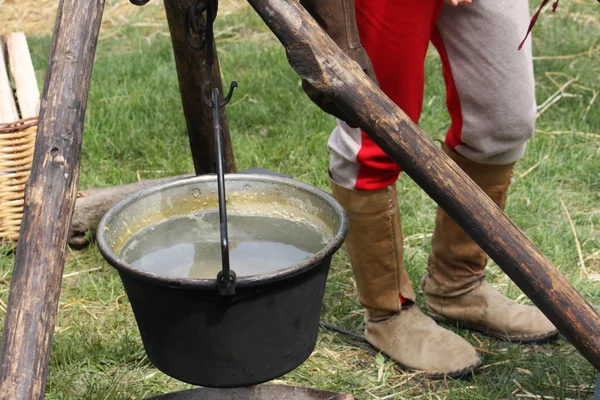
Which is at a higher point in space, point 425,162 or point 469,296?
point 425,162

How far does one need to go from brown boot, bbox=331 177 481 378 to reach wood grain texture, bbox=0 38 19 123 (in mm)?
1563

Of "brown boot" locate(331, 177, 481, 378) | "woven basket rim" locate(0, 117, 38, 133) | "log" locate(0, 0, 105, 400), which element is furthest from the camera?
"woven basket rim" locate(0, 117, 38, 133)

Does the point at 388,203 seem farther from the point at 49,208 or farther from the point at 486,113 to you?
the point at 49,208

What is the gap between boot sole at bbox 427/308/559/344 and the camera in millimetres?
3023

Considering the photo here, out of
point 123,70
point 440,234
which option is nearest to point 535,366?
point 440,234

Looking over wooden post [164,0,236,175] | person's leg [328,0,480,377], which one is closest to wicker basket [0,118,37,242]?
wooden post [164,0,236,175]

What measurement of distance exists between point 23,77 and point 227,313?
245 centimetres

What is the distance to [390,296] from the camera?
9.64 feet

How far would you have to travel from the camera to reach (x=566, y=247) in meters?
3.61

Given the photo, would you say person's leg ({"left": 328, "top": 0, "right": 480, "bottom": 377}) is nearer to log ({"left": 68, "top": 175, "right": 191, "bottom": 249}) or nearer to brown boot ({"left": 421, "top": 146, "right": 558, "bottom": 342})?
brown boot ({"left": 421, "top": 146, "right": 558, "bottom": 342})

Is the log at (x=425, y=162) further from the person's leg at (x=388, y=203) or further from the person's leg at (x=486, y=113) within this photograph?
the person's leg at (x=486, y=113)

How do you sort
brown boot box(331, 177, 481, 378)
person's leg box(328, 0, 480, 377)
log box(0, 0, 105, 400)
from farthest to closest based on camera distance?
brown boot box(331, 177, 481, 378)
person's leg box(328, 0, 480, 377)
log box(0, 0, 105, 400)

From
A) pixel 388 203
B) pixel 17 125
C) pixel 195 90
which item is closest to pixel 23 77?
pixel 17 125

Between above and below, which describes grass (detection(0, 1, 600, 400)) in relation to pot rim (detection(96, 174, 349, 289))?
below
